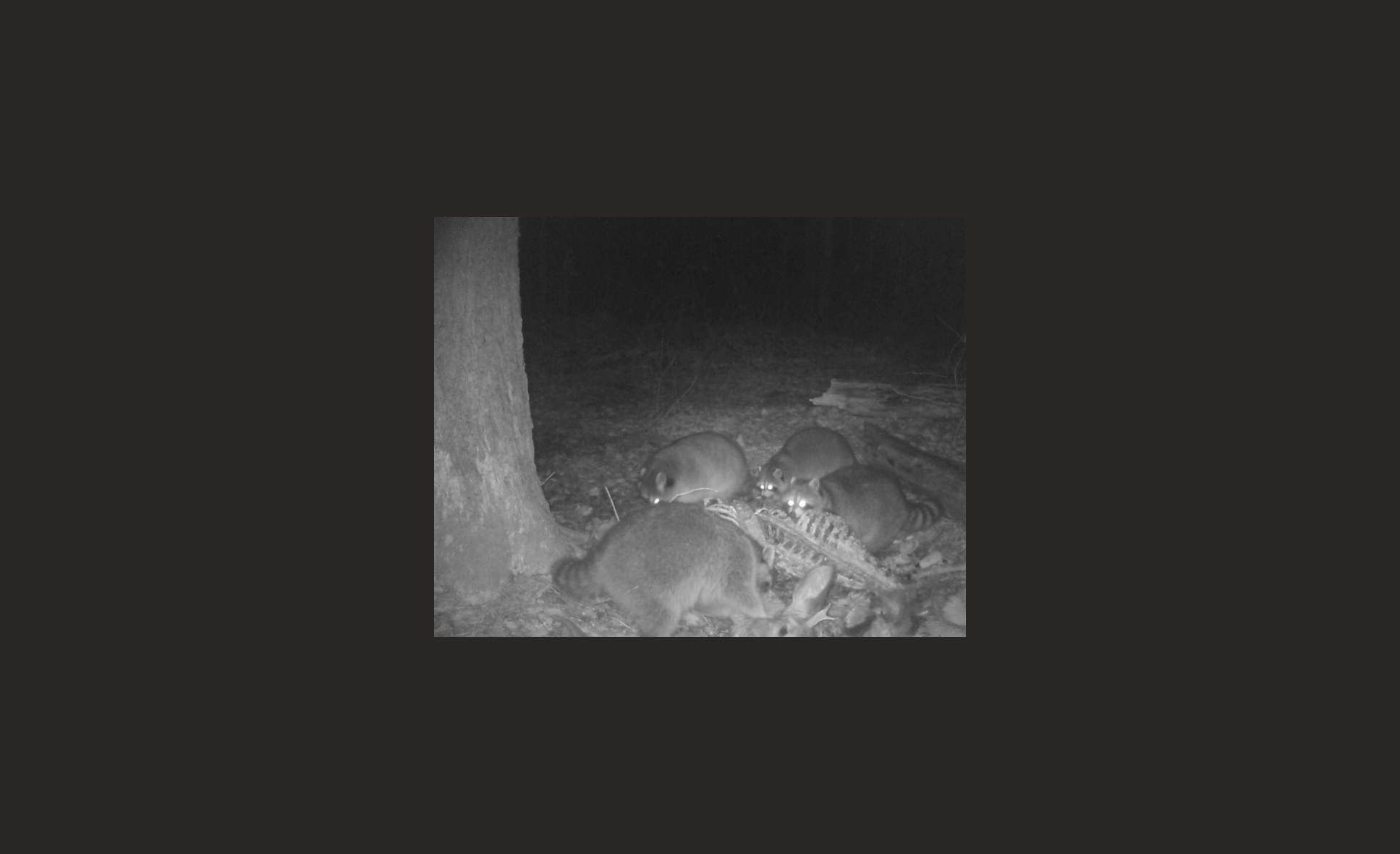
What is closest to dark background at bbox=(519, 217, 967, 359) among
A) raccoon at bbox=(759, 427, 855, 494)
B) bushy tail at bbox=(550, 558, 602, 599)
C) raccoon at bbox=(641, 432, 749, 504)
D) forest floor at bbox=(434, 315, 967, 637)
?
forest floor at bbox=(434, 315, 967, 637)

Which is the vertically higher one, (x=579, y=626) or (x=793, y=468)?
(x=793, y=468)

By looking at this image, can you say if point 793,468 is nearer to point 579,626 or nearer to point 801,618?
point 801,618

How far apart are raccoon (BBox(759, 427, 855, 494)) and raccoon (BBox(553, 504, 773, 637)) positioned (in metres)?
0.51

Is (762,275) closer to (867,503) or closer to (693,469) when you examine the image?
(693,469)

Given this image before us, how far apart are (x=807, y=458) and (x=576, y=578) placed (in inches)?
64.1

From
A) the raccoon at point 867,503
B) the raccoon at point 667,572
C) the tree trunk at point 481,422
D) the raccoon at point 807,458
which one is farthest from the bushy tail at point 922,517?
the tree trunk at point 481,422

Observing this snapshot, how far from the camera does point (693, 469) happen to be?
18.5ft

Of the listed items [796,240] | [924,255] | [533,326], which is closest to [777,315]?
[796,240]

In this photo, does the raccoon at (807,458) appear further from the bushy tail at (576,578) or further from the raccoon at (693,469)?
the bushy tail at (576,578)

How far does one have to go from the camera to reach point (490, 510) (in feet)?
17.9

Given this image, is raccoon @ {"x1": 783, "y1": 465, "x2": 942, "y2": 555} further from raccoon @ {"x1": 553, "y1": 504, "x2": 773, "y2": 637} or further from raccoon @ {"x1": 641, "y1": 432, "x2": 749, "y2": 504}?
raccoon @ {"x1": 553, "y1": 504, "x2": 773, "y2": 637}

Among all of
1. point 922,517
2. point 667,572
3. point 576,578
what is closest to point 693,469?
point 667,572

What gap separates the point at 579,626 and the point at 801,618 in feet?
4.34

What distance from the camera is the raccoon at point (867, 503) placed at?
562 centimetres
